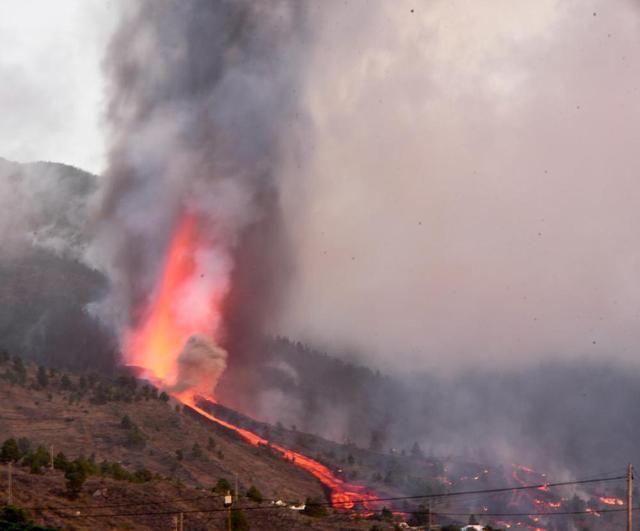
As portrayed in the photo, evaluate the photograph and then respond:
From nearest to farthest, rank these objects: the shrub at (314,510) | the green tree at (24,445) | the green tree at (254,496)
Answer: the shrub at (314,510) < the green tree at (254,496) < the green tree at (24,445)

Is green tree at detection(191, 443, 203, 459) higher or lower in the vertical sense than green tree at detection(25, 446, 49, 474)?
higher

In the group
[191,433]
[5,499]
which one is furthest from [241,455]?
[5,499]

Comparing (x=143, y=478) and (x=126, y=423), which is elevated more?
(x=126, y=423)

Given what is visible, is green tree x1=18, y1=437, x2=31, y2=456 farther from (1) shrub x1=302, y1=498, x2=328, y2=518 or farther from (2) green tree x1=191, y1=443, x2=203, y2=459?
(1) shrub x1=302, y1=498, x2=328, y2=518

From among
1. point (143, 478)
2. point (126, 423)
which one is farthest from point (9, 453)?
point (126, 423)

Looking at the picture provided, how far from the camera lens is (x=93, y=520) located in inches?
4813

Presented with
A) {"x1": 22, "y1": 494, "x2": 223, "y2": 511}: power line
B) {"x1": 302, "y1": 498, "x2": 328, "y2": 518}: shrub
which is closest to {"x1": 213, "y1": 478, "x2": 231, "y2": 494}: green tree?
{"x1": 22, "y1": 494, "x2": 223, "y2": 511}: power line

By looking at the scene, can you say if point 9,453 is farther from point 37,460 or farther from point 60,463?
point 60,463

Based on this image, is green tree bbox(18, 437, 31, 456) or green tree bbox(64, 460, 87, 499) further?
green tree bbox(18, 437, 31, 456)

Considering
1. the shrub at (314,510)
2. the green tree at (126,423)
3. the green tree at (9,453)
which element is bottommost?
the shrub at (314,510)

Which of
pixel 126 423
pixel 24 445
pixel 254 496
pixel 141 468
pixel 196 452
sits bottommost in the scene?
pixel 254 496

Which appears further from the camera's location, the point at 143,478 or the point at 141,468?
the point at 141,468

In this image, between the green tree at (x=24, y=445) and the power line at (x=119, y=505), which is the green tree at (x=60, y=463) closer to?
the green tree at (x=24, y=445)

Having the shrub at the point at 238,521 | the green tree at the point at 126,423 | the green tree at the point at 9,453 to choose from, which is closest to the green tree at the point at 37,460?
the green tree at the point at 9,453
